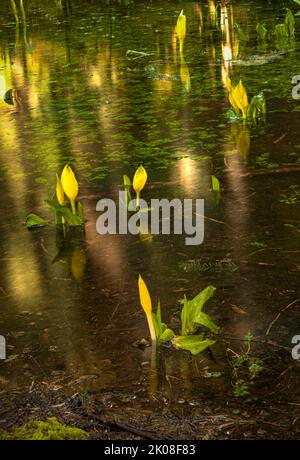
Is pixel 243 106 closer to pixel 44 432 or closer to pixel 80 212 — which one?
pixel 80 212

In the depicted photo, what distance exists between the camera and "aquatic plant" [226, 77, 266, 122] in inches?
169

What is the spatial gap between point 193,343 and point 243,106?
2267mm

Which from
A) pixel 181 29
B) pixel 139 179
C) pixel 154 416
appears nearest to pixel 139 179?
pixel 139 179

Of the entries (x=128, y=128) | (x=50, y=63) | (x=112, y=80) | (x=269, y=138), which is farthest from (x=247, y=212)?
(x=50, y=63)

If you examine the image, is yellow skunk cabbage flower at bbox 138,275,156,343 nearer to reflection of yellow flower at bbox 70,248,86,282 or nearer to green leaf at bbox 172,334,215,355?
green leaf at bbox 172,334,215,355

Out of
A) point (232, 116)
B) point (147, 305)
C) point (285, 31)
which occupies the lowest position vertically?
point (285, 31)

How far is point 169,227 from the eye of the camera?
124 inches

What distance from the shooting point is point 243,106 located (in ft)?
14.2

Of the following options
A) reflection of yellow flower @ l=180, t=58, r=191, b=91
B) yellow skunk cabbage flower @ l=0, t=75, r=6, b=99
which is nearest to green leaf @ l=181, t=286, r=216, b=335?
reflection of yellow flower @ l=180, t=58, r=191, b=91

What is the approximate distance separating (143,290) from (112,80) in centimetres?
361

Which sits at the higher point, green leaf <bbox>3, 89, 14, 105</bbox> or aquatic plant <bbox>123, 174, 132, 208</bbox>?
aquatic plant <bbox>123, 174, 132, 208</bbox>

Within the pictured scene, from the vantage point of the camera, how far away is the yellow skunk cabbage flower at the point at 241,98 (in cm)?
429

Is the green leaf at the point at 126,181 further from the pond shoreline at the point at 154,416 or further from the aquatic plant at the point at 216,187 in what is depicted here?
the pond shoreline at the point at 154,416

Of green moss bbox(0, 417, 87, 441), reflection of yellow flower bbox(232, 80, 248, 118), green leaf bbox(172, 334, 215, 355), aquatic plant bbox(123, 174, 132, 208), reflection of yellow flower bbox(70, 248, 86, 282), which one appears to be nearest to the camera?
green moss bbox(0, 417, 87, 441)
